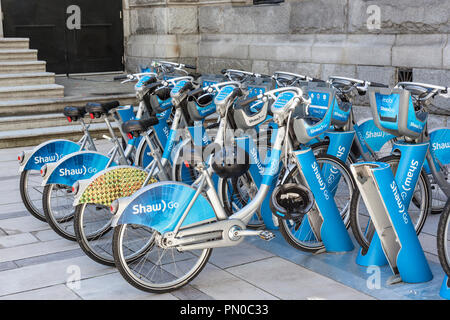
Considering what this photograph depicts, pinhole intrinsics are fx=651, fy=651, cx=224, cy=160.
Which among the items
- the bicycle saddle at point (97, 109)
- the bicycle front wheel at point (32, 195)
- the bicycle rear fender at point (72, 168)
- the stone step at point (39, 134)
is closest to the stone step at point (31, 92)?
the stone step at point (39, 134)

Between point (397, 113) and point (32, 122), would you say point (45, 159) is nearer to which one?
point (397, 113)

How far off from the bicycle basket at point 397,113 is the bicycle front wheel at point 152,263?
1.56m

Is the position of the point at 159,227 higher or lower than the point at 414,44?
lower

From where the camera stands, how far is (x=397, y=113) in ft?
14.8

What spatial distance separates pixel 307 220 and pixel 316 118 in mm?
761

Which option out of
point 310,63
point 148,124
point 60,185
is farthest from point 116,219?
point 310,63

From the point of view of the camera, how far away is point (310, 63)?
1009cm

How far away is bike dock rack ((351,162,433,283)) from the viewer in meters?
4.05

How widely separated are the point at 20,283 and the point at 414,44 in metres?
6.10

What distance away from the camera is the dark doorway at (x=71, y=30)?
1339 cm

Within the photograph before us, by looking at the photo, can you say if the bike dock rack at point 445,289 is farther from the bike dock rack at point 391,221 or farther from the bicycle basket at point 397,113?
the bicycle basket at point 397,113

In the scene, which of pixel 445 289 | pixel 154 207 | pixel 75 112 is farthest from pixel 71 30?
pixel 445 289

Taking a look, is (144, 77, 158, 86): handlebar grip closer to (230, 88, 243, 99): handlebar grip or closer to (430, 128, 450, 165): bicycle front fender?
(230, 88, 243, 99): handlebar grip

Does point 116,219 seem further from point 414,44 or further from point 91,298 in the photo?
point 414,44
